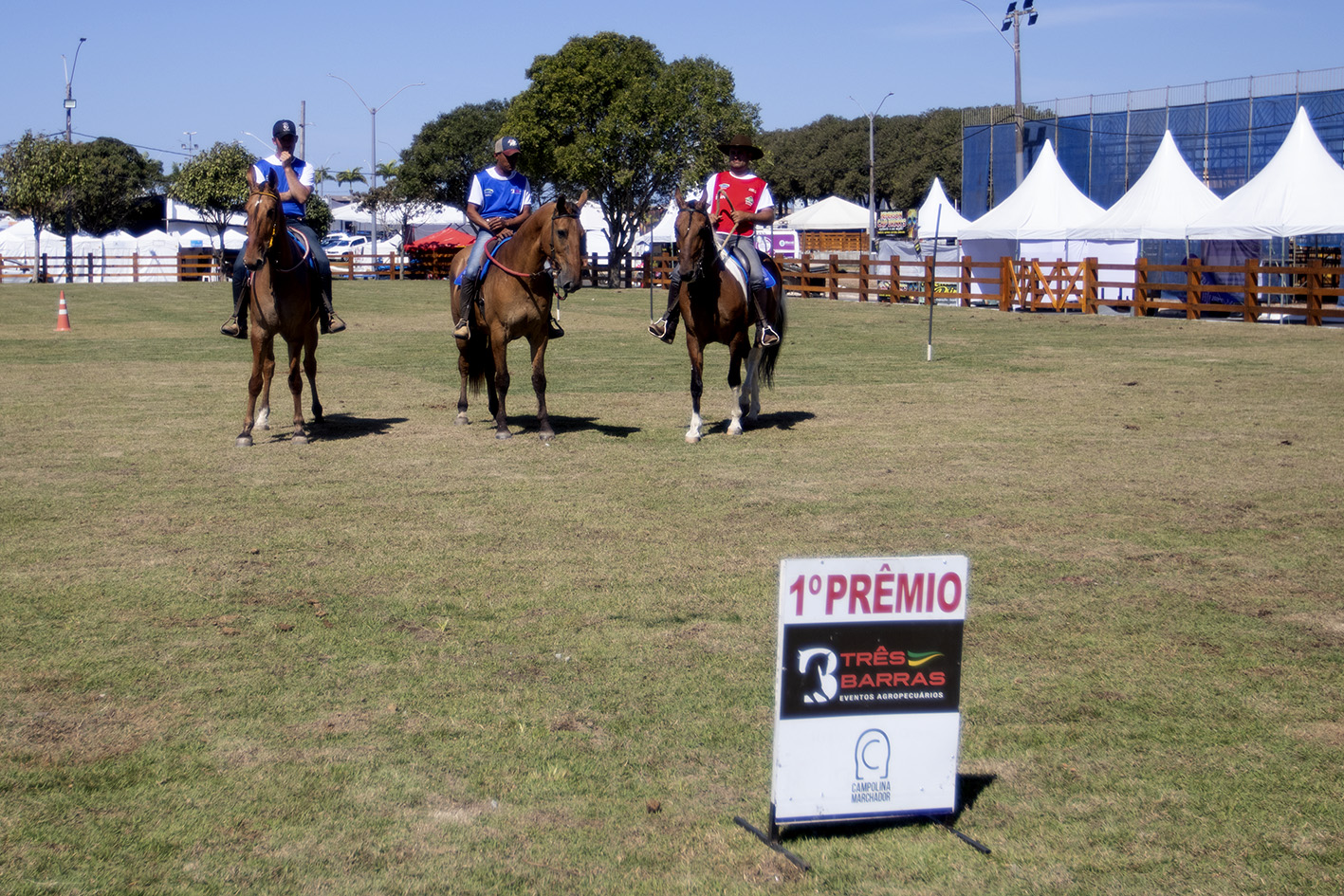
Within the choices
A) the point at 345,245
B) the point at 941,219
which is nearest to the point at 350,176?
the point at 345,245

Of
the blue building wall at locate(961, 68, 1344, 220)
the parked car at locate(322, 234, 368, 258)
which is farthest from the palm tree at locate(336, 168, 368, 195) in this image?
the blue building wall at locate(961, 68, 1344, 220)

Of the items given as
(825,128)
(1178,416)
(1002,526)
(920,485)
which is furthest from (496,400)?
(825,128)

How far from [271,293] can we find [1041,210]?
28162mm

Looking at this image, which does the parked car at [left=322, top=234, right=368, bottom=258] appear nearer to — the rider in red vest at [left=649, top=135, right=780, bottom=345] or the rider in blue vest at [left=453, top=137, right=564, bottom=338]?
the rider in blue vest at [left=453, top=137, right=564, bottom=338]

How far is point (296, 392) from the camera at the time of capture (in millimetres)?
12617

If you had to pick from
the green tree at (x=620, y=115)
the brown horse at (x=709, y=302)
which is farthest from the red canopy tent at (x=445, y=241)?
the brown horse at (x=709, y=302)

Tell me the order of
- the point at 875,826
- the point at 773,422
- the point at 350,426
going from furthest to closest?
the point at 773,422 < the point at 350,426 < the point at 875,826

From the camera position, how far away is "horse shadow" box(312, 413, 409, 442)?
41.9 feet

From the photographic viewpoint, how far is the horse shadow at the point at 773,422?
43.5 ft

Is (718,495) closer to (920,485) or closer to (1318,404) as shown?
(920,485)

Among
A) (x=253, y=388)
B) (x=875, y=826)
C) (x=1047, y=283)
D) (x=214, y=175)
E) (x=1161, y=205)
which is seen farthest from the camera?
(x=214, y=175)

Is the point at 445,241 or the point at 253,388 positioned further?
the point at 445,241

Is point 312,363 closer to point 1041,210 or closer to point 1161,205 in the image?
point 1161,205

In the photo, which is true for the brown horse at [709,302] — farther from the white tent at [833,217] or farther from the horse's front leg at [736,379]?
the white tent at [833,217]
